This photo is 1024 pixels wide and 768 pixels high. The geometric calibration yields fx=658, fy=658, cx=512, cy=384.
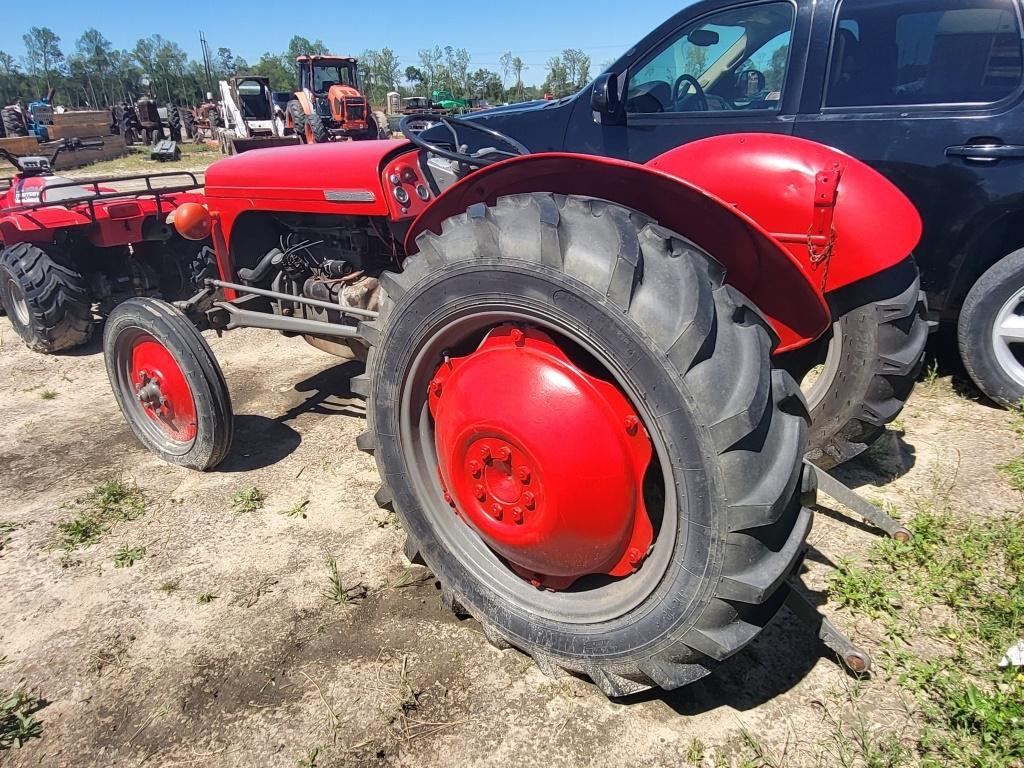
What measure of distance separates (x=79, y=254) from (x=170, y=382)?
9.60 feet

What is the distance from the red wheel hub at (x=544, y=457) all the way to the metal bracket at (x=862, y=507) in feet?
2.31

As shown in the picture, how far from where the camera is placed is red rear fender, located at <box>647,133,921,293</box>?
2062 millimetres

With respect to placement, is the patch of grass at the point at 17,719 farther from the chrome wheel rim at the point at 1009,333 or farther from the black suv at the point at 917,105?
the chrome wheel rim at the point at 1009,333

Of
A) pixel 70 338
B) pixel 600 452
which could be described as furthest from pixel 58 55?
pixel 600 452

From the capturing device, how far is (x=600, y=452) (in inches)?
61.6

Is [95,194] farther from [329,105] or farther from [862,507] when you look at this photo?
[329,105]

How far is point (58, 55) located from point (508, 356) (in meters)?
96.6

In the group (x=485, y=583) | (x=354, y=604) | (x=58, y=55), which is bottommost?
(x=354, y=604)

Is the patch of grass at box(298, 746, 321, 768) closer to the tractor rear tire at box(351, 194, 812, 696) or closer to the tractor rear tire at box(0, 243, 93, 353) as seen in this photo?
the tractor rear tire at box(351, 194, 812, 696)

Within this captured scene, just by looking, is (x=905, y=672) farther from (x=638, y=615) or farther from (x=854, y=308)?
(x=854, y=308)

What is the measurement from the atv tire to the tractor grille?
17.5 metres

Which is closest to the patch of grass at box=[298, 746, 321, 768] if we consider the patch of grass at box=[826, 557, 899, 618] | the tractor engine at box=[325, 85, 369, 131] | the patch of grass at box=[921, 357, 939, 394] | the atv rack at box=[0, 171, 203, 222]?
the patch of grass at box=[826, 557, 899, 618]

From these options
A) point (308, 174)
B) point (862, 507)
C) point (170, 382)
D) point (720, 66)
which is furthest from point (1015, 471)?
point (170, 382)

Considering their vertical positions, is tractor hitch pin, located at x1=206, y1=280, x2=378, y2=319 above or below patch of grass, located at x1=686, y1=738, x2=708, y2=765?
above
